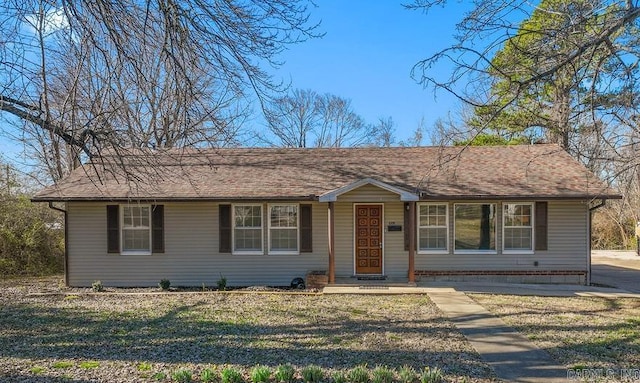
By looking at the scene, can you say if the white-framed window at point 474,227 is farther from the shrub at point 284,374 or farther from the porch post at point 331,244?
the shrub at point 284,374

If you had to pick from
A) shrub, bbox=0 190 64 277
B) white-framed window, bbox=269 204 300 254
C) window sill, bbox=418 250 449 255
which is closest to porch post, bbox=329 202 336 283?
white-framed window, bbox=269 204 300 254

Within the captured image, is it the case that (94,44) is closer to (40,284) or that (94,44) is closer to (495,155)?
(40,284)

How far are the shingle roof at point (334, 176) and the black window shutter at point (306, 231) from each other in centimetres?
66

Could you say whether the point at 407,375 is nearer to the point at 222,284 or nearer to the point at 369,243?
the point at 369,243

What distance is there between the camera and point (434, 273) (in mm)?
12383

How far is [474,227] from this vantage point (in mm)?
12602

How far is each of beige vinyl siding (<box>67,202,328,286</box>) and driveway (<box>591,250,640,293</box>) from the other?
8612mm

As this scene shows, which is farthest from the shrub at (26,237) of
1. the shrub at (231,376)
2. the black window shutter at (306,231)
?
the shrub at (231,376)

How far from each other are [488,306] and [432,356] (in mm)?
3824

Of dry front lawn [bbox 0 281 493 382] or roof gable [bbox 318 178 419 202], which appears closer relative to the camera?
dry front lawn [bbox 0 281 493 382]

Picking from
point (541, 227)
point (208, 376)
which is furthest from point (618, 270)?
point (208, 376)

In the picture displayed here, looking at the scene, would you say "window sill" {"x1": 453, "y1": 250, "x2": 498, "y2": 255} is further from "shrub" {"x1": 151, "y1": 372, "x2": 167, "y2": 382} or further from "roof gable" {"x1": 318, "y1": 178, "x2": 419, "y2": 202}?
"shrub" {"x1": 151, "y1": 372, "x2": 167, "y2": 382}

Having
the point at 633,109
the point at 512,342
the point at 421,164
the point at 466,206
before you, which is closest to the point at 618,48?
the point at 633,109

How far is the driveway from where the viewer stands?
12.9m
